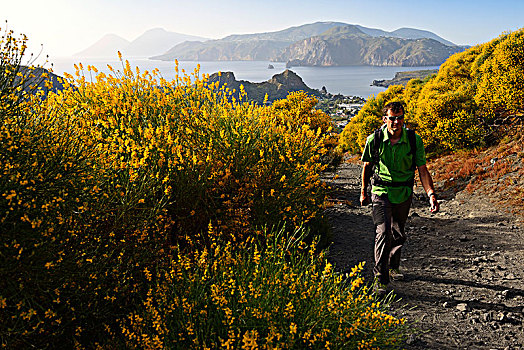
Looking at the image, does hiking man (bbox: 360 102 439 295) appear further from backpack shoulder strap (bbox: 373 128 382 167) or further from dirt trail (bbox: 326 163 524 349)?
dirt trail (bbox: 326 163 524 349)

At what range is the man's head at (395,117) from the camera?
161 inches

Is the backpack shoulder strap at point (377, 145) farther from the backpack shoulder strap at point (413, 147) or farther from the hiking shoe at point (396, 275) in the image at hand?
the hiking shoe at point (396, 275)

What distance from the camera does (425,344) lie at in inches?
135

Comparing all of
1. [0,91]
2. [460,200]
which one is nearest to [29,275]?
[0,91]

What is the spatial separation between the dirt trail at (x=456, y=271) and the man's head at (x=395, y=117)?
Result: 1.73 m

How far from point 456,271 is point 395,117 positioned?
258 cm

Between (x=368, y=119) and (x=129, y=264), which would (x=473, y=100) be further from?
(x=129, y=264)

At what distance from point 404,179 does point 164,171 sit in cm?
270

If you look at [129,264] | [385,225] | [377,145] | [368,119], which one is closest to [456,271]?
[385,225]

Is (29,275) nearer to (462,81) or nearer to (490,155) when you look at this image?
(490,155)

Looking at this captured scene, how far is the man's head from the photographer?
13.4 feet

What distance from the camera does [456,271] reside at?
17.0 feet

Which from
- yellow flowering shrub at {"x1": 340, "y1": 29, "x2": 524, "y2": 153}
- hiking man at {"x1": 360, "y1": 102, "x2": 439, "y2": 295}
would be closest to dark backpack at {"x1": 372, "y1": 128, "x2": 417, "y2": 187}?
hiking man at {"x1": 360, "y1": 102, "x2": 439, "y2": 295}

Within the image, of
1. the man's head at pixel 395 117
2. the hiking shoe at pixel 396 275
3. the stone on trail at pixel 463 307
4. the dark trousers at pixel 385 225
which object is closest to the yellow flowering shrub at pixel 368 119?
the hiking shoe at pixel 396 275
